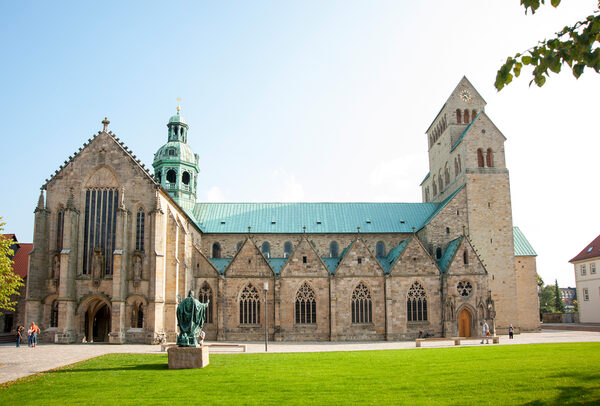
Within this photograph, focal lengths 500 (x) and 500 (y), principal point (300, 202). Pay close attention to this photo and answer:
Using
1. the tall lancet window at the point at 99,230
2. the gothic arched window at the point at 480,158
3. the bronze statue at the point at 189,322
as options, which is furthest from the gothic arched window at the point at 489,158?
the bronze statue at the point at 189,322

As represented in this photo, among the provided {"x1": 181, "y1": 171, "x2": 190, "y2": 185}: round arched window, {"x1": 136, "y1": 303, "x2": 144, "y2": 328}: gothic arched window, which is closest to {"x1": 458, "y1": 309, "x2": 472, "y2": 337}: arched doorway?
{"x1": 136, "y1": 303, "x2": 144, "y2": 328}: gothic arched window

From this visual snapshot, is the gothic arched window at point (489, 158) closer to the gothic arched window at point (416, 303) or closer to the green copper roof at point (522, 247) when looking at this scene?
the green copper roof at point (522, 247)

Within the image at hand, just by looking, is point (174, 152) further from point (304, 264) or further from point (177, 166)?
point (304, 264)

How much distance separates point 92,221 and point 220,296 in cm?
1281

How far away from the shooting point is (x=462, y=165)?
2056 inches

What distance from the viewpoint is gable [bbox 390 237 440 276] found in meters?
46.1

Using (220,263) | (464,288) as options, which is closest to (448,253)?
(464,288)

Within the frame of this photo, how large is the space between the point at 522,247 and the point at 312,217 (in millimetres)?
22692

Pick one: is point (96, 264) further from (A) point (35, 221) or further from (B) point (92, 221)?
(A) point (35, 221)

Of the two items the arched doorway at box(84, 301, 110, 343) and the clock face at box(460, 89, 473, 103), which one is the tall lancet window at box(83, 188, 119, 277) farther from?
the clock face at box(460, 89, 473, 103)

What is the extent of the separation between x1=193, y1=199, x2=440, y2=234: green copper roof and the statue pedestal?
2924 centimetres

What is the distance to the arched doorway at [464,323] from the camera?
46.0 meters

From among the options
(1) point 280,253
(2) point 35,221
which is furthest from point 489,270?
(2) point 35,221

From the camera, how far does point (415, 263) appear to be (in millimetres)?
46250
